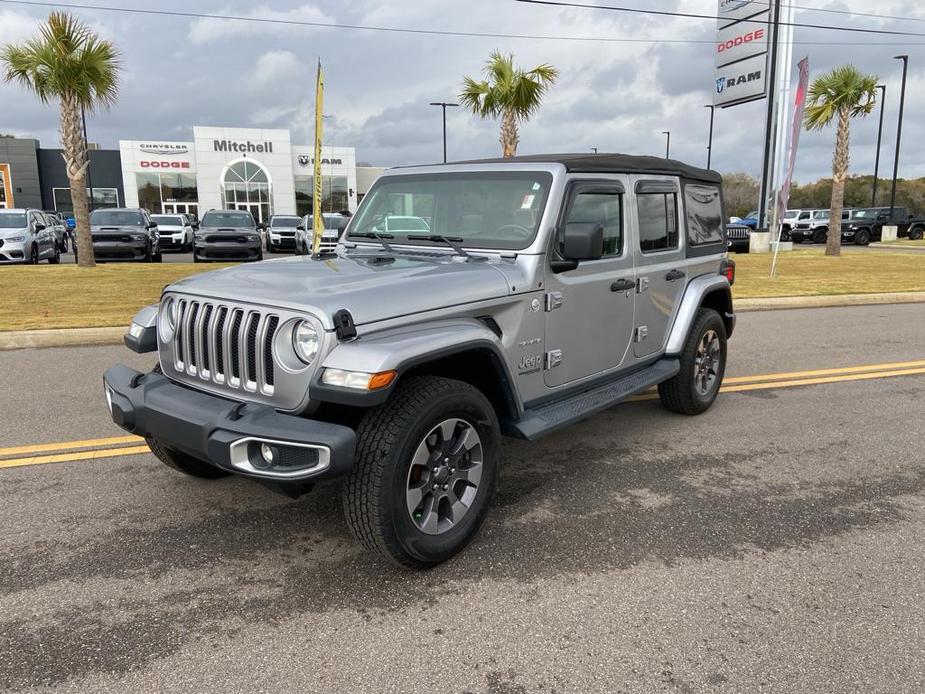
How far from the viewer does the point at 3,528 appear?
354 cm

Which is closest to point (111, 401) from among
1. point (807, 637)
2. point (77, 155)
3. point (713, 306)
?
point (807, 637)

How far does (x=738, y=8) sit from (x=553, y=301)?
94.5ft

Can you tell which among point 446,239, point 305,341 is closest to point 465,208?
point 446,239

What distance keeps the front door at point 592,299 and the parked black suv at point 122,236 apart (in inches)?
677

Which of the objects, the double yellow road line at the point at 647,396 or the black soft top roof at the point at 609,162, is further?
the double yellow road line at the point at 647,396

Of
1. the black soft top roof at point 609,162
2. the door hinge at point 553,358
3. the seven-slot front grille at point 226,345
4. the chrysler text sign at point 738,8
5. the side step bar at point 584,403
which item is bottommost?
the side step bar at point 584,403

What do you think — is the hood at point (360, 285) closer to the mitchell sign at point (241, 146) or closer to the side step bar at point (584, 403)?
the side step bar at point (584, 403)

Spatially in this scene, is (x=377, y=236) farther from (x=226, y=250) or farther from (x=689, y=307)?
(x=226, y=250)

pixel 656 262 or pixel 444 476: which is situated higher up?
pixel 656 262

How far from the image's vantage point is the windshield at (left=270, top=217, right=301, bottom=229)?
2757 cm

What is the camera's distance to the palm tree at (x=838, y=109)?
75.6 feet

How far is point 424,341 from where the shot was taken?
3014mm

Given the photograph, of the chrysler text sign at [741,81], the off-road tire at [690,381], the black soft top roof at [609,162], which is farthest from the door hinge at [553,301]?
the chrysler text sign at [741,81]

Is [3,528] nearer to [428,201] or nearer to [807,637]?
[428,201]
